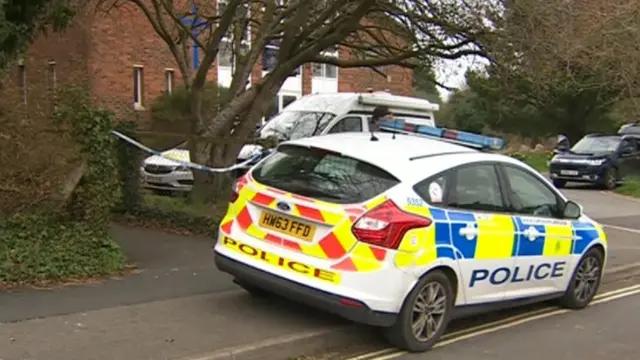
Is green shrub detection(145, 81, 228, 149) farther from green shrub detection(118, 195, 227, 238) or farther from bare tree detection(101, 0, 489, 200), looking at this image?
green shrub detection(118, 195, 227, 238)

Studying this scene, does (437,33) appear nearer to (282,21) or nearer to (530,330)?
(282,21)

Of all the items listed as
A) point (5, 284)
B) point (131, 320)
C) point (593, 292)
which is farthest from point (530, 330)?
point (5, 284)

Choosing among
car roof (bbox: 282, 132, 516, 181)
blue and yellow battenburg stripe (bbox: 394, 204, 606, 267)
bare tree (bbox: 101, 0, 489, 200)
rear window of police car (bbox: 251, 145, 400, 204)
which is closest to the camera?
blue and yellow battenburg stripe (bbox: 394, 204, 606, 267)

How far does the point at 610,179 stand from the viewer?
80.2 feet

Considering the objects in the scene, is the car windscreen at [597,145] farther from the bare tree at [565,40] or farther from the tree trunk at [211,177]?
the tree trunk at [211,177]

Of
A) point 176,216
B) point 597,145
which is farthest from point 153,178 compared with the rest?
point 597,145

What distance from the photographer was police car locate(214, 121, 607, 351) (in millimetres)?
6090

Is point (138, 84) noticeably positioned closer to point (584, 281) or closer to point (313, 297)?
point (584, 281)

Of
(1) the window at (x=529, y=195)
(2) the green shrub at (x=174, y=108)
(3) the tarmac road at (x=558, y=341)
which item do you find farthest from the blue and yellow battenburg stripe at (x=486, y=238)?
(2) the green shrub at (x=174, y=108)

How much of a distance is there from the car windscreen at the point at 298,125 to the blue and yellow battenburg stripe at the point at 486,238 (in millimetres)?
7343

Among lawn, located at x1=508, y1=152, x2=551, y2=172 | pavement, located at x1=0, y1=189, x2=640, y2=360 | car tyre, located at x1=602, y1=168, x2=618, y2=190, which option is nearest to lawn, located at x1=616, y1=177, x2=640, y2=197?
car tyre, located at x1=602, y1=168, x2=618, y2=190

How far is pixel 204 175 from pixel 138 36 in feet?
59.1

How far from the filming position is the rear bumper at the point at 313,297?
606 cm

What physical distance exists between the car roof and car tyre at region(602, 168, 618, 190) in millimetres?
18100
